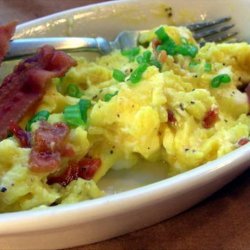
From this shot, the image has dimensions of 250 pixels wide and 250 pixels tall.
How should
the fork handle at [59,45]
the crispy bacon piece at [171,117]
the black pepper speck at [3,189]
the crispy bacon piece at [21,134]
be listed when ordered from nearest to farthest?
the black pepper speck at [3,189] < the crispy bacon piece at [21,134] < the crispy bacon piece at [171,117] < the fork handle at [59,45]

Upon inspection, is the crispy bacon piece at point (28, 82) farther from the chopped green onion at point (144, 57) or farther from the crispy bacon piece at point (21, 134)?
the chopped green onion at point (144, 57)

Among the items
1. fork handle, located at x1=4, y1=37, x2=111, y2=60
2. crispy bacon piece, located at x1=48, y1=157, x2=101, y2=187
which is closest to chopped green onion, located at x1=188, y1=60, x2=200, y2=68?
fork handle, located at x1=4, y1=37, x2=111, y2=60

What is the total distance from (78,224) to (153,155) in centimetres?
42

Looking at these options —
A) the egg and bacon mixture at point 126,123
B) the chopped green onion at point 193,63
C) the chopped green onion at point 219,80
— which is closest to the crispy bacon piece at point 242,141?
the egg and bacon mixture at point 126,123

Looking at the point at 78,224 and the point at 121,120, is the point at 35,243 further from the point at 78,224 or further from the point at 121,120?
the point at 121,120

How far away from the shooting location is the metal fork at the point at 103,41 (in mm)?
1708

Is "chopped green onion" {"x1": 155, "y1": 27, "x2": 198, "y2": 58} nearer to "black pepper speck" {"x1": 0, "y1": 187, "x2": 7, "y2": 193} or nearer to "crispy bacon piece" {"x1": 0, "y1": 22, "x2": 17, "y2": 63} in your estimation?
"crispy bacon piece" {"x1": 0, "y1": 22, "x2": 17, "y2": 63}

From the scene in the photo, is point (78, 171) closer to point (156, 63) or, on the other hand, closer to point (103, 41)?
point (156, 63)

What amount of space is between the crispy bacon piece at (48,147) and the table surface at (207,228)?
244 mm

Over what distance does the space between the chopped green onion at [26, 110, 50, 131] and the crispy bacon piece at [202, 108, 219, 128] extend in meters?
0.43

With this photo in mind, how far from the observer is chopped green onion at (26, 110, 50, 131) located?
4.74 ft

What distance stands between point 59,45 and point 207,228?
2.50 feet

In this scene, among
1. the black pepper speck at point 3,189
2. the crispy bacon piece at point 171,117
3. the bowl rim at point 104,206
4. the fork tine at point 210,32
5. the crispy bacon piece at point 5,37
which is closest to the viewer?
the bowl rim at point 104,206

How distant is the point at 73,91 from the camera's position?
163 centimetres
